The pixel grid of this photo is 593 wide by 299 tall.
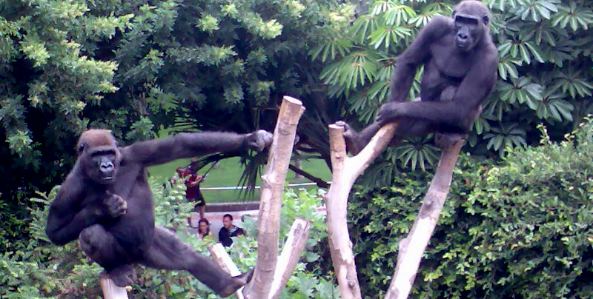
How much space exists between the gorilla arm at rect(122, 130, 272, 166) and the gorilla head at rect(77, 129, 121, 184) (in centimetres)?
15

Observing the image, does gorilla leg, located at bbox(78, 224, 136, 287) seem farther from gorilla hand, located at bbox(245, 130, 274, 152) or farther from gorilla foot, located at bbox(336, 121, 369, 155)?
gorilla foot, located at bbox(336, 121, 369, 155)

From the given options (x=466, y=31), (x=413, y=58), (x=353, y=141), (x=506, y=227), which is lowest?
(x=506, y=227)

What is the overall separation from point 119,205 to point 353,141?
1.44 m

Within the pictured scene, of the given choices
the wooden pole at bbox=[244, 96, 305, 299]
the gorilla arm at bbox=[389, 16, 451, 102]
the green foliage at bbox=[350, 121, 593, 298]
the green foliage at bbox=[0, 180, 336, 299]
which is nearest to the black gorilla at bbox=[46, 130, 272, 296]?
the wooden pole at bbox=[244, 96, 305, 299]

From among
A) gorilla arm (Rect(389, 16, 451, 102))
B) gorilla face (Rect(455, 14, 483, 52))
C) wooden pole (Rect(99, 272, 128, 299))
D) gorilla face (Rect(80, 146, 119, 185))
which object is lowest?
wooden pole (Rect(99, 272, 128, 299))

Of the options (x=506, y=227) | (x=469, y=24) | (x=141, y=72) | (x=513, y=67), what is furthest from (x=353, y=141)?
(x=141, y=72)

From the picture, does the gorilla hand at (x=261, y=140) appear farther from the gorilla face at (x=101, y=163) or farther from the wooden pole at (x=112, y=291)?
the wooden pole at (x=112, y=291)

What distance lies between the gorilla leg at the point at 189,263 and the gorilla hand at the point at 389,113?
1.25 m

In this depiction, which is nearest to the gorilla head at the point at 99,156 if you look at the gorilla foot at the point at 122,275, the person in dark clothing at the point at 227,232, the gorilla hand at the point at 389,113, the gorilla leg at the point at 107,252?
the gorilla leg at the point at 107,252

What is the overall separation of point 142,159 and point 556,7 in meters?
4.51

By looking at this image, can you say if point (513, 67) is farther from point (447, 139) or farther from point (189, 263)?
point (189, 263)

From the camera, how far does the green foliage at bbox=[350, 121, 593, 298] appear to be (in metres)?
6.88

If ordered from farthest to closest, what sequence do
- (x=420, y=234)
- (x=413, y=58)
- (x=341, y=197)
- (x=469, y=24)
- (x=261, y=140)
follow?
(x=413, y=58), (x=469, y=24), (x=420, y=234), (x=341, y=197), (x=261, y=140)

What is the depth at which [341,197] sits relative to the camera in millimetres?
4773
